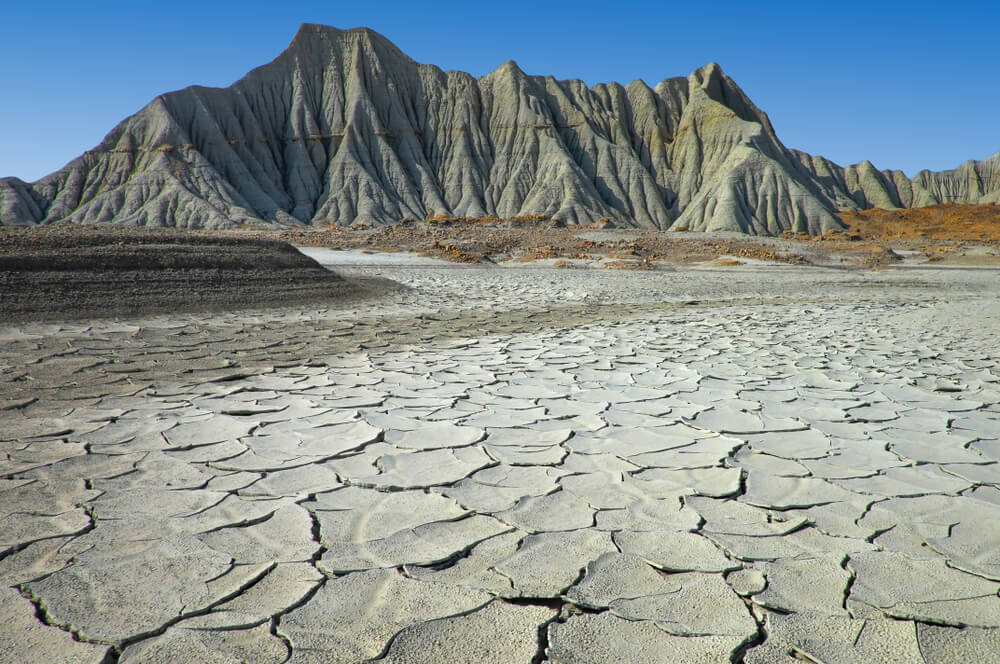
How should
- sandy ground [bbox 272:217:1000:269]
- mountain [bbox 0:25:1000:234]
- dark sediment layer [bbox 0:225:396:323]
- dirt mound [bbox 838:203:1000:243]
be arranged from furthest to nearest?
1. mountain [bbox 0:25:1000:234]
2. dirt mound [bbox 838:203:1000:243]
3. sandy ground [bbox 272:217:1000:269]
4. dark sediment layer [bbox 0:225:396:323]

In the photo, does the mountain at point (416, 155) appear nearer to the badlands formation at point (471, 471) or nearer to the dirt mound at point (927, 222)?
the dirt mound at point (927, 222)

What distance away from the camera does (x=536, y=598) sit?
175 centimetres

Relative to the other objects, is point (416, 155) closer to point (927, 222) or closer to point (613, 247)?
point (613, 247)

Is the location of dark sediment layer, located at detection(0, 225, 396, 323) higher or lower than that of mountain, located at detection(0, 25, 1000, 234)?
lower

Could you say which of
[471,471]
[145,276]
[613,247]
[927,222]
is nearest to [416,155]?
[613,247]

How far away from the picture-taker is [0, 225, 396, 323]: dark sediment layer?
23.5 ft

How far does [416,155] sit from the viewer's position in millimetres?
48750

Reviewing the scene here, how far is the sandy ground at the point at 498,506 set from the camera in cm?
160

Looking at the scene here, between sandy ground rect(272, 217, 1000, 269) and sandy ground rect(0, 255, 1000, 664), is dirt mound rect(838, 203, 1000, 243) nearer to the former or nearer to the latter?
sandy ground rect(272, 217, 1000, 269)

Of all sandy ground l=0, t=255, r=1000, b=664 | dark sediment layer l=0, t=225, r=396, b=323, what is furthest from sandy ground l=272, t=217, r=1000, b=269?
sandy ground l=0, t=255, r=1000, b=664

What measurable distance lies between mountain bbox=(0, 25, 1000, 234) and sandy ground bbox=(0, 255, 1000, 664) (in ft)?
119

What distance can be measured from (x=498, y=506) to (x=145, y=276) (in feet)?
24.8

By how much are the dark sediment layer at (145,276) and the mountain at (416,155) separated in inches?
1156

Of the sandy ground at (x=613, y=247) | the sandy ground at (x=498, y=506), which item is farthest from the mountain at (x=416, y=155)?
the sandy ground at (x=498, y=506)
